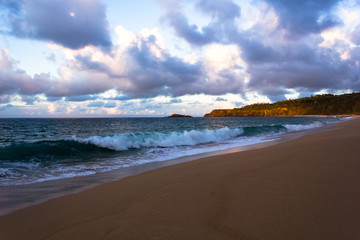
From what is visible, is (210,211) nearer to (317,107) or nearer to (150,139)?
(150,139)

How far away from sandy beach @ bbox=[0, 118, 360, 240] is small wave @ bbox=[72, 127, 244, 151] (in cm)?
957

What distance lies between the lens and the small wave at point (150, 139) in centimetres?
1321

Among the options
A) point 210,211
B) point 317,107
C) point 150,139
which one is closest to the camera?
point 210,211

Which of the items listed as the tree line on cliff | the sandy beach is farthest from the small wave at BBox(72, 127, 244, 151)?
the tree line on cliff

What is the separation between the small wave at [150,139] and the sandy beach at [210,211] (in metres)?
9.57

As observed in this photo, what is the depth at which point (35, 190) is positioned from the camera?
4559 mm

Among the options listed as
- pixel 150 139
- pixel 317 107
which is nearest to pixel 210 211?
pixel 150 139

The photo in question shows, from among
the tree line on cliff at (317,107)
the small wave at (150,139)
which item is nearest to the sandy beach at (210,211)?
the small wave at (150,139)

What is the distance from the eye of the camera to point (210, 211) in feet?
8.66

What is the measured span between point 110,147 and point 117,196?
10036 mm

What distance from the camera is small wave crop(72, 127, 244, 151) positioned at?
13211mm

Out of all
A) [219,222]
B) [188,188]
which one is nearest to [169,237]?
[219,222]

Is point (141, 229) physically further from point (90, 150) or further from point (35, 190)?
point (90, 150)

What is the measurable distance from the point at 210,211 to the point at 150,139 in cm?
1331
